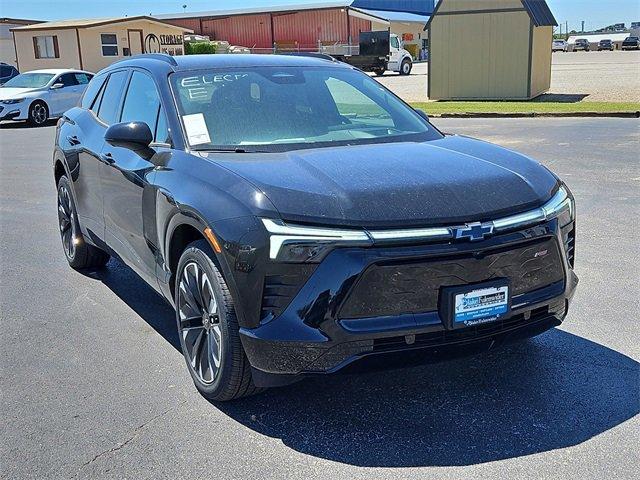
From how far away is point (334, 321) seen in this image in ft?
10.1

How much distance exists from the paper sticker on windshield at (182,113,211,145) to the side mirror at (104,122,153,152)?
0.23 m

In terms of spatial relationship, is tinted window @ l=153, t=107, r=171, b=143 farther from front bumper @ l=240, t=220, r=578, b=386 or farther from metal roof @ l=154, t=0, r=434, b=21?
metal roof @ l=154, t=0, r=434, b=21

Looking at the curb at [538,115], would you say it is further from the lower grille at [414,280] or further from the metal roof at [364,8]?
the metal roof at [364,8]

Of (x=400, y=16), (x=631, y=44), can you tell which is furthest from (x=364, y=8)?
(x=631, y=44)

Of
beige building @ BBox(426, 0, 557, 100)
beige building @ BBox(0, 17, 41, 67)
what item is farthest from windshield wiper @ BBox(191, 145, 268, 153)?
beige building @ BBox(0, 17, 41, 67)

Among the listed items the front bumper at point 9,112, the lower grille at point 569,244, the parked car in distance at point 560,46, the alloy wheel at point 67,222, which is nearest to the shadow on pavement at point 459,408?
the lower grille at point 569,244

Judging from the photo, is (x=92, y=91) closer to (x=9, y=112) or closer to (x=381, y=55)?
(x=9, y=112)

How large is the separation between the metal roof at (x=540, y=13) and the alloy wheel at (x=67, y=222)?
1799cm

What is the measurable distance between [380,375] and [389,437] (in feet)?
2.16

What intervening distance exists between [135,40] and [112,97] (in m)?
40.1

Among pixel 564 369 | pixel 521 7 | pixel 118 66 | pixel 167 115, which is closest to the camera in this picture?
pixel 564 369

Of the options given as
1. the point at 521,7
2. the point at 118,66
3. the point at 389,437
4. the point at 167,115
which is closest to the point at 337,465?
the point at 389,437

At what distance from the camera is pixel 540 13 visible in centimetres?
2216

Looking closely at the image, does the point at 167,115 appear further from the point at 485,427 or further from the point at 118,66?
the point at 485,427
